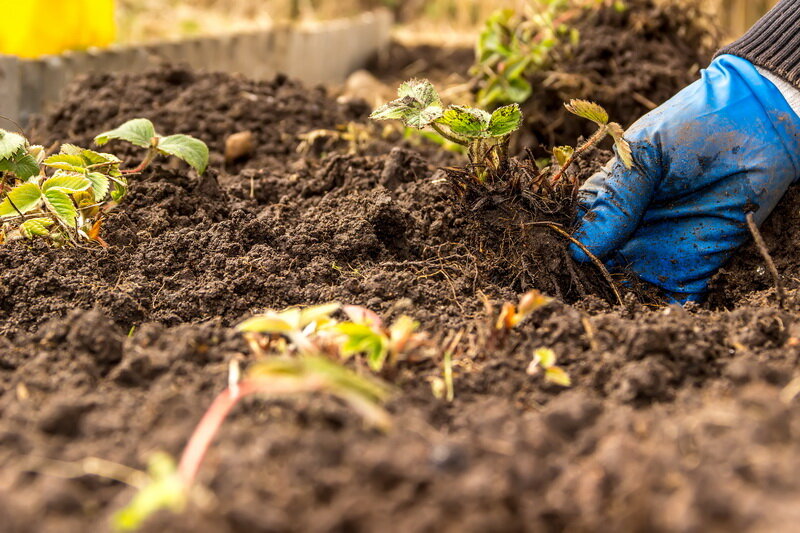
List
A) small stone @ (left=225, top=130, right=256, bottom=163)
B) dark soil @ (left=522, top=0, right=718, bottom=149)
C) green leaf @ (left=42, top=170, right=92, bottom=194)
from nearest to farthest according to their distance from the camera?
A: green leaf @ (left=42, top=170, right=92, bottom=194) → small stone @ (left=225, top=130, right=256, bottom=163) → dark soil @ (left=522, top=0, right=718, bottom=149)

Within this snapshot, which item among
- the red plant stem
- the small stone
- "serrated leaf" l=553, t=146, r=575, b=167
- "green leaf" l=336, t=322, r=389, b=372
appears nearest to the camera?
the red plant stem

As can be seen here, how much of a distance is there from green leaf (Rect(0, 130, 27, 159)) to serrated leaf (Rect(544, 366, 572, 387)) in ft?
4.82

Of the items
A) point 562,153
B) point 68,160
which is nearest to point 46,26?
point 68,160

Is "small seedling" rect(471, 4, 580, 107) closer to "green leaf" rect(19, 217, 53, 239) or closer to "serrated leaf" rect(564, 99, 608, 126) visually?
"serrated leaf" rect(564, 99, 608, 126)

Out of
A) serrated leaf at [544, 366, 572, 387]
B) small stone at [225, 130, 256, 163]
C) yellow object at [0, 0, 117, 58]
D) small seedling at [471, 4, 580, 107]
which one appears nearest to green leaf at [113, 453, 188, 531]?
serrated leaf at [544, 366, 572, 387]

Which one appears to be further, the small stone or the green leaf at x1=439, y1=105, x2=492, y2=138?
the small stone

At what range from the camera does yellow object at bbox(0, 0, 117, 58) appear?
347 cm

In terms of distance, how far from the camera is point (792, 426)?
1.00m

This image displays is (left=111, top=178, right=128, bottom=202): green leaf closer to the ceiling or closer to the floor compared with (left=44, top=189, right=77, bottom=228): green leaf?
closer to the floor

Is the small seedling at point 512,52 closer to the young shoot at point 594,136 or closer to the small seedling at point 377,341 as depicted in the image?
the young shoot at point 594,136

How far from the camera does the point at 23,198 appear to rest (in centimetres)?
182

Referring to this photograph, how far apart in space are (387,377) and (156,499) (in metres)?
0.53

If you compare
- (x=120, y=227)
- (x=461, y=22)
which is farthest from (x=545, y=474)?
(x=461, y=22)

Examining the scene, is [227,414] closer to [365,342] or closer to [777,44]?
[365,342]
